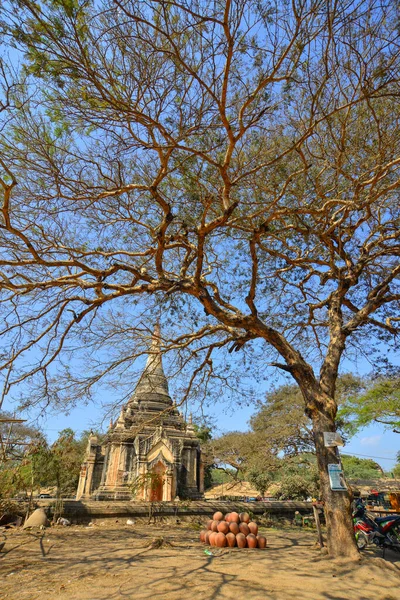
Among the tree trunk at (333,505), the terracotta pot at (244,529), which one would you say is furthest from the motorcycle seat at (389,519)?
the terracotta pot at (244,529)

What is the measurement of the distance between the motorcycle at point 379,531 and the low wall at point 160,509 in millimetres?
4656

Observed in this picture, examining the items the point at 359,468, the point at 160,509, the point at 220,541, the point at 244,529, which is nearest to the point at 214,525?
the point at 220,541

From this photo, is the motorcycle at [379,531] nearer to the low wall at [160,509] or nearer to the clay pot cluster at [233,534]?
the clay pot cluster at [233,534]

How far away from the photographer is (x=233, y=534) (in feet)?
21.4

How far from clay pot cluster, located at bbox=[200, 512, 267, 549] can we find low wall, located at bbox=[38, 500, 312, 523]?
142 inches

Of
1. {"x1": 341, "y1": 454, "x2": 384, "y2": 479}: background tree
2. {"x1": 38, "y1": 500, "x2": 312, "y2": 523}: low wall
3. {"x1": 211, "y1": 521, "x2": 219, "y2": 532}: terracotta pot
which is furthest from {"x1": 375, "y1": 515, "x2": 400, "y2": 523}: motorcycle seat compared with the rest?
{"x1": 341, "y1": 454, "x2": 384, "y2": 479}: background tree

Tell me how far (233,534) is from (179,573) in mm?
2437

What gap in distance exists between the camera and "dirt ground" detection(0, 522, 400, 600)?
3656 millimetres

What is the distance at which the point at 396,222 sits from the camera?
7.91 m

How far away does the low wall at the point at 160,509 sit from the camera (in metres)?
9.30

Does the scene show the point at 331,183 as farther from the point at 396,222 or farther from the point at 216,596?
the point at 216,596

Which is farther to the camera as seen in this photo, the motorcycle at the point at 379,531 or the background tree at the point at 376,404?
the background tree at the point at 376,404

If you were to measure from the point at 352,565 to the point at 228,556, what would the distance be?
1705mm

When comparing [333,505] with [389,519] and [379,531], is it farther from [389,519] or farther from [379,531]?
[389,519]
